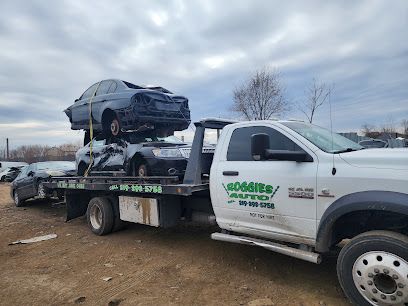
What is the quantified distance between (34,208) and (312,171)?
10628mm

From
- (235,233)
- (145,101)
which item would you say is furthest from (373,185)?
(145,101)

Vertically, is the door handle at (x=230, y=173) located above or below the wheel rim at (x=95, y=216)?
above

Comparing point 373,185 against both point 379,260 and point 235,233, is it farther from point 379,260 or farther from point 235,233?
point 235,233

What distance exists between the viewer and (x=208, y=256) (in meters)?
5.70

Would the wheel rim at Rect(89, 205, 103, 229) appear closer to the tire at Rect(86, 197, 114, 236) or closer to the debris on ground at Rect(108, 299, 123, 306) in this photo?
the tire at Rect(86, 197, 114, 236)

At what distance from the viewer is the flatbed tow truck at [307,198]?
3.43 m

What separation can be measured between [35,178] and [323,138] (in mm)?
9152

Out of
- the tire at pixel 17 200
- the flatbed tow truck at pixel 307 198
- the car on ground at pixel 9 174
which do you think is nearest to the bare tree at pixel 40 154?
the car on ground at pixel 9 174

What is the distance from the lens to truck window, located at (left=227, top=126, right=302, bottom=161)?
4434 mm

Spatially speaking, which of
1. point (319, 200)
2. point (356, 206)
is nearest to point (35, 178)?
point (319, 200)

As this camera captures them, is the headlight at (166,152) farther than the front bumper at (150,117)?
No

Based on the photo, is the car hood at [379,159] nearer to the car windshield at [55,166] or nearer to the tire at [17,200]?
the car windshield at [55,166]

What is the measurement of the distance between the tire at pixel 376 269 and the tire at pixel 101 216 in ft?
15.7

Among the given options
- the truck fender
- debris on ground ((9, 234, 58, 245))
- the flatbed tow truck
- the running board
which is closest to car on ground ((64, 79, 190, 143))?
the flatbed tow truck
